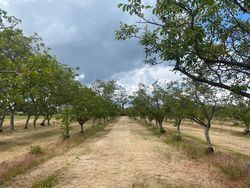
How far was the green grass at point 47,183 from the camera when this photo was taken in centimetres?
1434

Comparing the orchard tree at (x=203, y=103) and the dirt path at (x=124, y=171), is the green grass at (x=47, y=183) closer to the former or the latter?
the dirt path at (x=124, y=171)

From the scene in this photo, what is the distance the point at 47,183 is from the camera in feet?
48.7

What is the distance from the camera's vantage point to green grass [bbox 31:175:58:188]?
14335mm

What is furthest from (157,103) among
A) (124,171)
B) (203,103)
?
(124,171)

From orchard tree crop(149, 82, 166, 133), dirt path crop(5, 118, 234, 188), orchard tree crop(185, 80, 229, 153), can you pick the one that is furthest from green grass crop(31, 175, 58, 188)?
orchard tree crop(149, 82, 166, 133)

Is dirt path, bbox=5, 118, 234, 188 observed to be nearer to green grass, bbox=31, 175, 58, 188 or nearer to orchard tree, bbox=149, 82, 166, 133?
green grass, bbox=31, 175, 58, 188

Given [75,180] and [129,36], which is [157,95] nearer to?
[75,180]

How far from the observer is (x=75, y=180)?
15.9m

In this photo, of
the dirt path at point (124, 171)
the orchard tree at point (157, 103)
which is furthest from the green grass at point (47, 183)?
the orchard tree at point (157, 103)

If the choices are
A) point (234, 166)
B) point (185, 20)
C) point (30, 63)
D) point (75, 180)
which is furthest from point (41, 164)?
point (185, 20)

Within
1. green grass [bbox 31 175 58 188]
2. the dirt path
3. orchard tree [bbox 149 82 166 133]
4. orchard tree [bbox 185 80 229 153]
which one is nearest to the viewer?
green grass [bbox 31 175 58 188]

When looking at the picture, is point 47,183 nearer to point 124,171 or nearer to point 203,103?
point 124,171

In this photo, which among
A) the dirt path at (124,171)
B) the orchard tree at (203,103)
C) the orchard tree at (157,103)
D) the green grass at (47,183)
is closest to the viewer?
the green grass at (47,183)

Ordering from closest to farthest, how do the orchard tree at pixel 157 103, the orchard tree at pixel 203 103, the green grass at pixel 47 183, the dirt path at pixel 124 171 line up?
the green grass at pixel 47 183 < the dirt path at pixel 124 171 < the orchard tree at pixel 203 103 < the orchard tree at pixel 157 103
